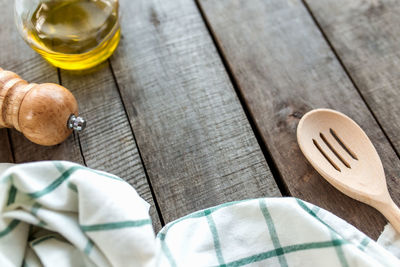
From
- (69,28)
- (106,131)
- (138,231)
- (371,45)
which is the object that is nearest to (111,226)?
(138,231)

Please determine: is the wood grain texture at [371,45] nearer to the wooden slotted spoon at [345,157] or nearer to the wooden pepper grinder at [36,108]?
the wooden slotted spoon at [345,157]

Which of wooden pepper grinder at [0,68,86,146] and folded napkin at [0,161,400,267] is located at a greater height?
wooden pepper grinder at [0,68,86,146]

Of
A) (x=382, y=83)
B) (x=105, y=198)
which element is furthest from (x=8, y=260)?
(x=382, y=83)

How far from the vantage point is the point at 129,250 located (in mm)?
425

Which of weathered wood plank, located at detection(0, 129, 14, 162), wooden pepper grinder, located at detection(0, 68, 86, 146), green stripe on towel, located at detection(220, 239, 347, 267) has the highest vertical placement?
wooden pepper grinder, located at detection(0, 68, 86, 146)

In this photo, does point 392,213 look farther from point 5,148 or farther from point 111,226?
point 5,148

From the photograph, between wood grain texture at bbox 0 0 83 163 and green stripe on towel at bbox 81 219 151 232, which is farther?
wood grain texture at bbox 0 0 83 163

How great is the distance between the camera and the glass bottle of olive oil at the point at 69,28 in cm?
56

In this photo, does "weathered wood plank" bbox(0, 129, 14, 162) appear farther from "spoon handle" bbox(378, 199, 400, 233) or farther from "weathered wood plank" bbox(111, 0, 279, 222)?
"spoon handle" bbox(378, 199, 400, 233)

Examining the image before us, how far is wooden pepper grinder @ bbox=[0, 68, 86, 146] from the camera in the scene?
482mm

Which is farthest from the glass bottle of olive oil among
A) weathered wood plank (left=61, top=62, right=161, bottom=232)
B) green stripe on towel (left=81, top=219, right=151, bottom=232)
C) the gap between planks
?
green stripe on towel (left=81, top=219, right=151, bottom=232)

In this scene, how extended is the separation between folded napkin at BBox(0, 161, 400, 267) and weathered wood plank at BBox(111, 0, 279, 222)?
0.04m

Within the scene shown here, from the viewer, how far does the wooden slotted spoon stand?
48 cm

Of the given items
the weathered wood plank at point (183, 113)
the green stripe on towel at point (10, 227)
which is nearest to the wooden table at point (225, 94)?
the weathered wood plank at point (183, 113)
